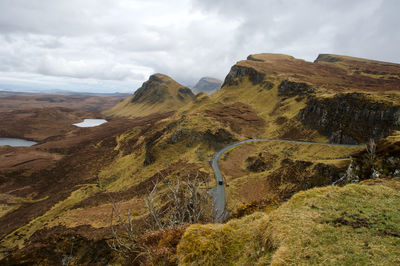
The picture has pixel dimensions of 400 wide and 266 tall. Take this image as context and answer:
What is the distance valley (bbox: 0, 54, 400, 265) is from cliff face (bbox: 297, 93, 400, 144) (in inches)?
11.0

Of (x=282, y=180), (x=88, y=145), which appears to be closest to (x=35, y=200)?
(x=88, y=145)

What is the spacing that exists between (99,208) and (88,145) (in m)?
70.8

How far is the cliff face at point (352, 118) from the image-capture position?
47.8m

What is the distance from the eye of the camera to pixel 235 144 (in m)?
62.6

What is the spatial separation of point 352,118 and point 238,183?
39.9m

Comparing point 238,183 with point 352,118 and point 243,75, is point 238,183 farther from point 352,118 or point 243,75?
point 243,75

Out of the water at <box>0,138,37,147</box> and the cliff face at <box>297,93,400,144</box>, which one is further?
the water at <box>0,138,37,147</box>

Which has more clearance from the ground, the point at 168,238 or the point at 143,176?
the point at 168,238

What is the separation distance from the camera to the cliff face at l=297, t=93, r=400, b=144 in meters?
47.8

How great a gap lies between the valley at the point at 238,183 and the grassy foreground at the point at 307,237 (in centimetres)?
4

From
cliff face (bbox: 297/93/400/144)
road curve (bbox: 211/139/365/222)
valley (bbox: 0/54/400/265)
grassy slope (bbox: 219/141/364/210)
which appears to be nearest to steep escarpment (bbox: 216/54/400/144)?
cliff face (bbox: 297/93/400/144)

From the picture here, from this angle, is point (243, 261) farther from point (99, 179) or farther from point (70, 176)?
point (70, 176)

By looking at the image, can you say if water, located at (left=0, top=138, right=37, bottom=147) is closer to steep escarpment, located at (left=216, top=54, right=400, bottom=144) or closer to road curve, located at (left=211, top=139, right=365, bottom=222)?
steep escarpment, located at (left=216, top=54, right=400, bottom=144)

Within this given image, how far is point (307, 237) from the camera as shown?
6328mm
